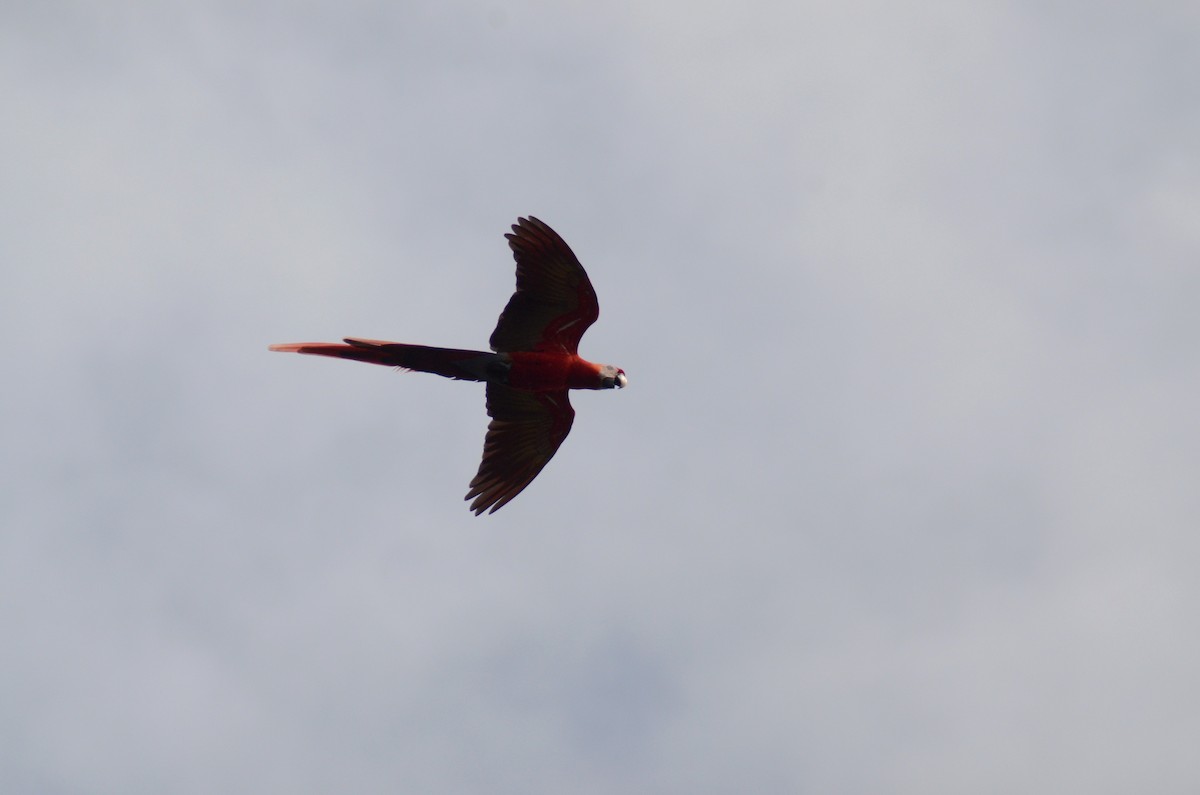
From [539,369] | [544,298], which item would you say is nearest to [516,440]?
[539,369]

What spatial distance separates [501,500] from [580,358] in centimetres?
233

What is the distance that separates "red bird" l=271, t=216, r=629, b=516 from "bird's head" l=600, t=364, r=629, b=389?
0.01 metres

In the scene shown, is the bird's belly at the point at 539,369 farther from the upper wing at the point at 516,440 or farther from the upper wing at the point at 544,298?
the upper wing at the point at 516,440

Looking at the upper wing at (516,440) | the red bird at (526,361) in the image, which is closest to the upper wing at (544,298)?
the red bird at (526,361)

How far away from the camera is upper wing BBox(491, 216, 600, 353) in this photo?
16328 mm

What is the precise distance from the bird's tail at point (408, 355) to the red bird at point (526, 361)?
0.04ft

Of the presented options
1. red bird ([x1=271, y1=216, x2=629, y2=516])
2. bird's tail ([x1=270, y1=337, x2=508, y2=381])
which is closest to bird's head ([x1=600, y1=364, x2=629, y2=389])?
red bird ([x1=271, y1=216, x2=629, y2=516])

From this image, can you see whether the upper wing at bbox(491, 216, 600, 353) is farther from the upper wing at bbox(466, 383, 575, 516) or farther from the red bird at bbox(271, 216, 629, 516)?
the upper wing at bbox(466, 383, 575, 516)

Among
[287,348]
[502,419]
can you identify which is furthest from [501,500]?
[287,348]

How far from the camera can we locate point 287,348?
16500 millimetres

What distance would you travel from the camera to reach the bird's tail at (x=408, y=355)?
643 inches

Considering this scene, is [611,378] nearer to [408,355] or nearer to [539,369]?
[539,369]

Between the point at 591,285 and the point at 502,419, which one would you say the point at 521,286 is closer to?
the point at 591,285

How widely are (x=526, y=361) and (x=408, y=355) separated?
157cm
